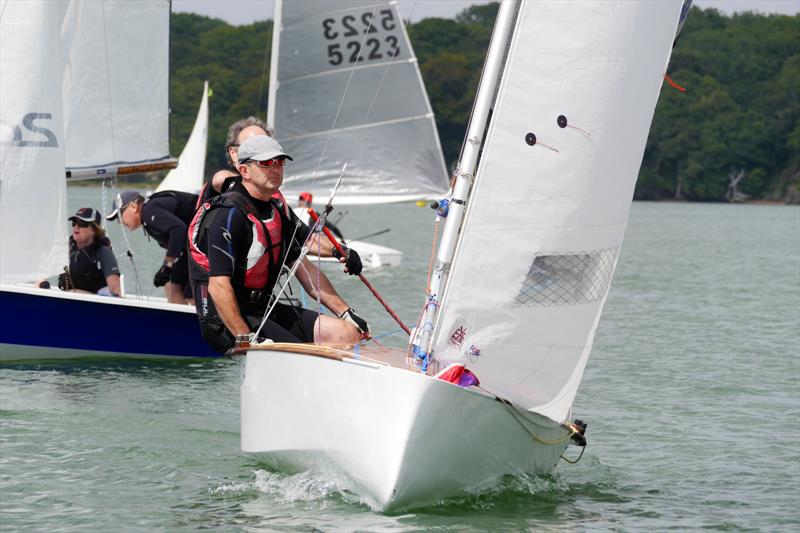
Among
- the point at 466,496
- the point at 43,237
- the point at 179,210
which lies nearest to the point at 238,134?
the point at 466,496

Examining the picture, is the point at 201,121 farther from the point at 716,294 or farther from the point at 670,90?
the point at 670,90


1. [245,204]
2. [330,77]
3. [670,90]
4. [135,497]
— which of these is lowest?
[135,497]

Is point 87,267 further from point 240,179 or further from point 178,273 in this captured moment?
point 240,179

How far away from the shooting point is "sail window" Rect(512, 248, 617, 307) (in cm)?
626

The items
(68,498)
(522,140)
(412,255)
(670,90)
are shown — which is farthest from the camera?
(670,90)

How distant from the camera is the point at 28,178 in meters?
10.6

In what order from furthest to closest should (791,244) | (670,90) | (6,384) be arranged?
1. (670,90)
2. (791,244)
3. (6,384)

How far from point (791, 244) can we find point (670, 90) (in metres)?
51.9

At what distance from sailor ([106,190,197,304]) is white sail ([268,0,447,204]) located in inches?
368

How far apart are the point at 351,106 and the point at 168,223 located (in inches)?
431

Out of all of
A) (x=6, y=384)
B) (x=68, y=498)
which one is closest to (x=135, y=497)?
(x=68, y=498)

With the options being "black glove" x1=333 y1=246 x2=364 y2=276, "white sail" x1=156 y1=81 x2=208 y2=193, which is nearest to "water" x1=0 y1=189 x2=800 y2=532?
"black glove" x1=333 y1=246 x2=364 y2=276

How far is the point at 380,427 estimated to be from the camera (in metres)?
5.81

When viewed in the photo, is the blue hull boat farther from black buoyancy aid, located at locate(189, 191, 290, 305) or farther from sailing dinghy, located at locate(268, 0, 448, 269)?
sailing dinghy, located at locate(268, 0, 448, 269)
